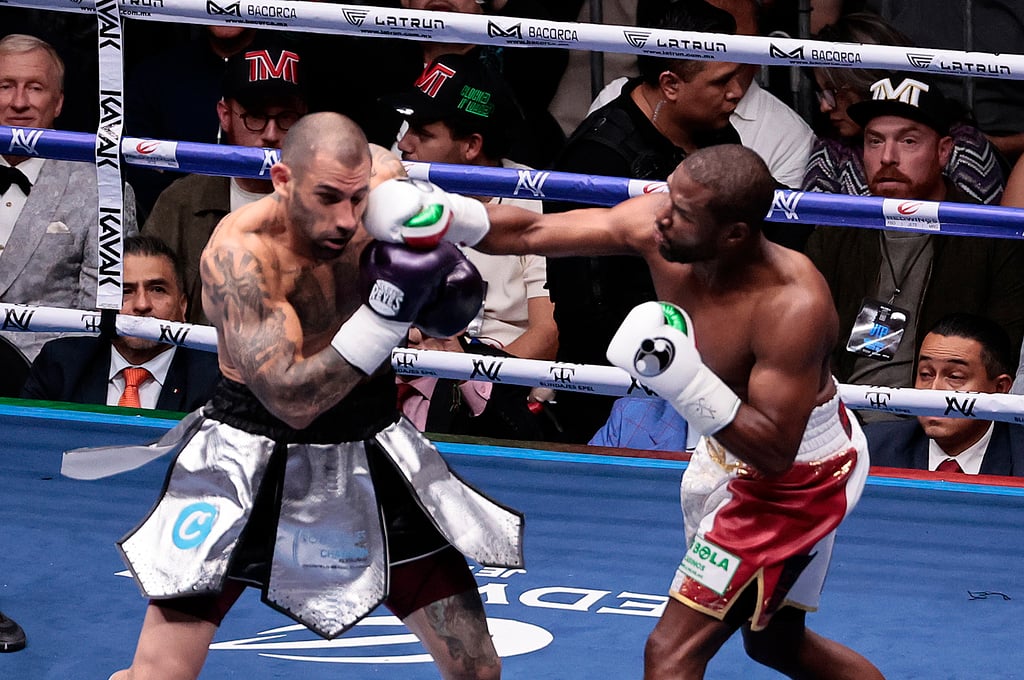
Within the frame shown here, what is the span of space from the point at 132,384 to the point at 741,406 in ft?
7.49

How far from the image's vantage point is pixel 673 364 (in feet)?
7.66

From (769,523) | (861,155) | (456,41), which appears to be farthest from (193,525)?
(861,155)

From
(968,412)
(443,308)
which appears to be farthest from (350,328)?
(968,412)

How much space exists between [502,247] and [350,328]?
493 mm

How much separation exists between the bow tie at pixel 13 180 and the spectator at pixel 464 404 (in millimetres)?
1227

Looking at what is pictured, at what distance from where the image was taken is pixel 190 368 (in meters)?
4.15

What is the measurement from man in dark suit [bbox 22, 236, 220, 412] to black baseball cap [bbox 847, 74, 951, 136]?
1.88m

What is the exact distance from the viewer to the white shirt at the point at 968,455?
3.97 metres

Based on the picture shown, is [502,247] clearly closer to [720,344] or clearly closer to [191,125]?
[720,344]

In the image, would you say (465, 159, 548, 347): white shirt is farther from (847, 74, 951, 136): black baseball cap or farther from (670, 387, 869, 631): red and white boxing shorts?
(670, 387, 869, 631): red and white boxing shorts

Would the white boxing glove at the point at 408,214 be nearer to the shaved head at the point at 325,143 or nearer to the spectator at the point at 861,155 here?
the shaved head at the point at 325,143

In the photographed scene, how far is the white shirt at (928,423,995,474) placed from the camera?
3.97 m

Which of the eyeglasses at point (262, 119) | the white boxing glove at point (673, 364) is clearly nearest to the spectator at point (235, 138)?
the eyeglasses at point (262, 119)

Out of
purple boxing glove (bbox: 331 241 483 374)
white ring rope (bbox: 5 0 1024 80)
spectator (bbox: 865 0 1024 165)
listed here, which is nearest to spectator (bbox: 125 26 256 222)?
white ring rope (bbox: 5 0 1024 80)
